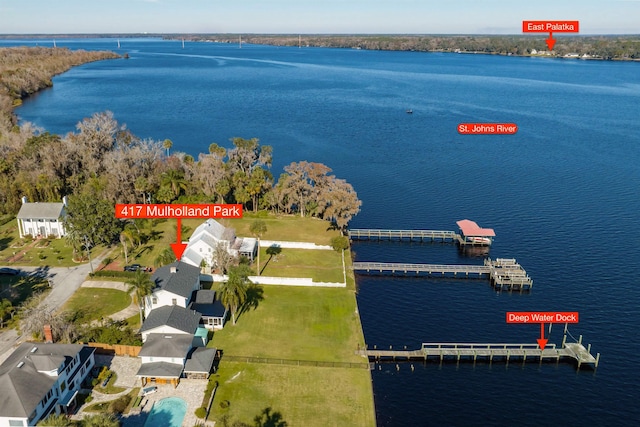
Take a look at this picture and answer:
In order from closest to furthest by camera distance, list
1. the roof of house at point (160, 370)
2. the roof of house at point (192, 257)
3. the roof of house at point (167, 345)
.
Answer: the roof of house at point (160, 370) → the roof of house at point (167, 345) → the roof of house at point (192, 257)

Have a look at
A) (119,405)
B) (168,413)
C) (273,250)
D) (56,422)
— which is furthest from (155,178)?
(56,422)

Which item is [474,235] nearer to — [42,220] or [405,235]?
[405,235]

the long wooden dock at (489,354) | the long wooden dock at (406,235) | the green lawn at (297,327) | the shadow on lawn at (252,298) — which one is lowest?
the long wooden dock at (489,354)

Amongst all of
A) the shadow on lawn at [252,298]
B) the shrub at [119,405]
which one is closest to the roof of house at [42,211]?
the shadow on lawn at [252,298]

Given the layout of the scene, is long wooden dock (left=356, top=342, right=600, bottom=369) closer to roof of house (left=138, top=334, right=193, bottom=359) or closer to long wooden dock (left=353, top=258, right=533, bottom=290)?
long wooden dock (left=353, top=258, right=533, bottom=290)

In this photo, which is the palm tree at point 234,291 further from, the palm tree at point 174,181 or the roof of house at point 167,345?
the palm tree at point 174,181

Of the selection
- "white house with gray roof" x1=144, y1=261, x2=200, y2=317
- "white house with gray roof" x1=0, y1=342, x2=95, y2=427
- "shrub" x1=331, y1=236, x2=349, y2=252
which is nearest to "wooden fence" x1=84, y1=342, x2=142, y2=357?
"white house with gray roof" x1=0, y1=342, x2=95, y2=427

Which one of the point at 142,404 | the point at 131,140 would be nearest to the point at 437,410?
the point at 142,404
